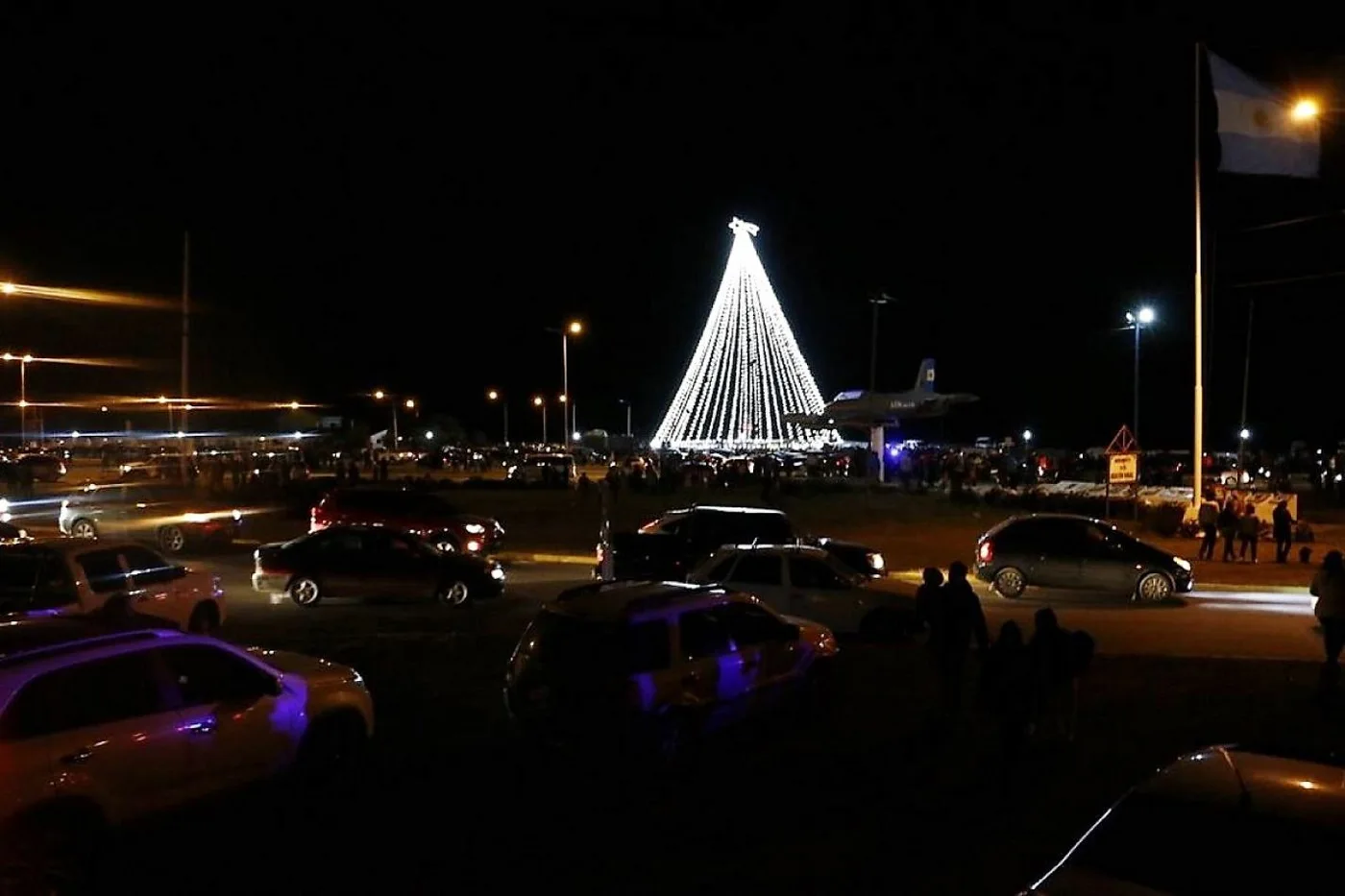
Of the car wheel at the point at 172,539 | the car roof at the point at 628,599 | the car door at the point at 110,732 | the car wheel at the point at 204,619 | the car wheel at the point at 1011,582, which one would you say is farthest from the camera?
the car wheel at the point at 172,539

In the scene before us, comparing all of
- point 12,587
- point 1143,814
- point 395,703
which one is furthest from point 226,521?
point 1143,814

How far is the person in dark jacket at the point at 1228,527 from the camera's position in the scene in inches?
1135

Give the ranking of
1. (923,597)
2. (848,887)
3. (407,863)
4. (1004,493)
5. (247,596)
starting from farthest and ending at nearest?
(1004,493) → (247,596) → (923,597) → (407,863) → (848,887)

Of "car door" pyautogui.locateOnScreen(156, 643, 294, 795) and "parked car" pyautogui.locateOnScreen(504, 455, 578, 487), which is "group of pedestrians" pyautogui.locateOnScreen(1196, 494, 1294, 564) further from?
"parked car" pyautogui.locateOnScreen(504, 455, 578, 487)

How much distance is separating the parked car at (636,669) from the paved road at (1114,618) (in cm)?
745

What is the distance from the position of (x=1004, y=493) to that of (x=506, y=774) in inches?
1417

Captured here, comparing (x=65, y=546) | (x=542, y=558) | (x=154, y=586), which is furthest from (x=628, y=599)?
(x=542, y=558)

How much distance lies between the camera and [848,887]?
7273 mm

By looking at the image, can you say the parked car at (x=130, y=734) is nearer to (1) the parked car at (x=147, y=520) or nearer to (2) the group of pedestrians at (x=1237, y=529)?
(1) the parked car at (x=147, y=520)

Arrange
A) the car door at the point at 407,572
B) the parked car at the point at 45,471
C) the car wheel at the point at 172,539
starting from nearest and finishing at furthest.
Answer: the car door at the point at 407,572, the car wheel at the point at 172,539, the parked car at the point at 45,471

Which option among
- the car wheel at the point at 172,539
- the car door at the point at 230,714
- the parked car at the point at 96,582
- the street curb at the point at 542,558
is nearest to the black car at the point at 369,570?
the parked car at the point at 96,582

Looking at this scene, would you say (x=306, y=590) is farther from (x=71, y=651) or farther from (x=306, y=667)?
(x=71, y=651)

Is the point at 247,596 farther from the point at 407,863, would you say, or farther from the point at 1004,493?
the point at 1004,493

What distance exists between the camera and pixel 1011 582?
2311 cm
